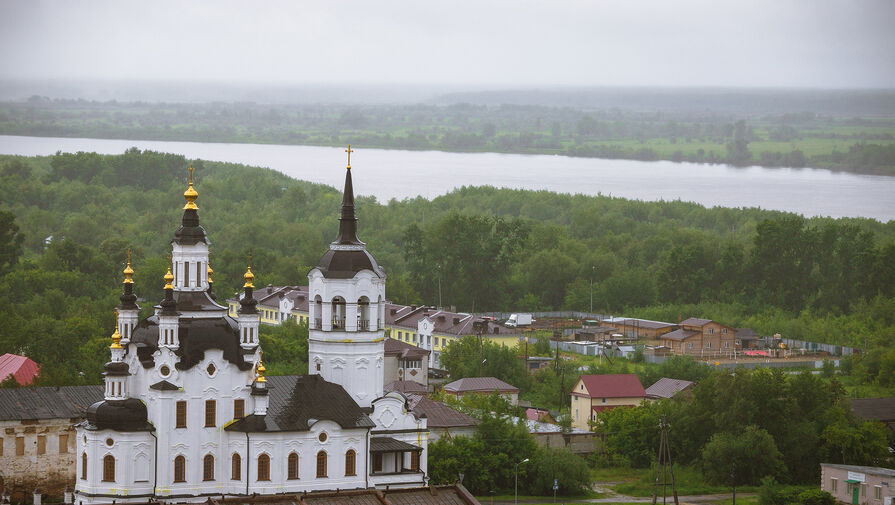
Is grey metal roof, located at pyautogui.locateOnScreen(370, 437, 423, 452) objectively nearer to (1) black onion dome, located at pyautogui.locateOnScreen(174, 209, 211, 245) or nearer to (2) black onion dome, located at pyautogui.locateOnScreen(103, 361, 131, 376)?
(2) black onion dome, located at pyautogui.locateOnScreen(103, 361, 131, 376)

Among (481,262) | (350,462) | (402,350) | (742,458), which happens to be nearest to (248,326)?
(350,462)

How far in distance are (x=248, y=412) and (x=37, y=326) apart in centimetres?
2584

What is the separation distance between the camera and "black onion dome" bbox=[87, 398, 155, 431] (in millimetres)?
45562

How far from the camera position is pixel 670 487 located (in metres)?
57.9

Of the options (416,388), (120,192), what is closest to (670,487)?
(416,388)

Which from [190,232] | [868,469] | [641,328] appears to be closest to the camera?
[190,232]

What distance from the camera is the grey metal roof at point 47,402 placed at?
5166cm

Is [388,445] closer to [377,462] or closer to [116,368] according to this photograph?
[377,462]

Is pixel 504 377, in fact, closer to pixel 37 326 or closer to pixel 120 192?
pixel 37 326

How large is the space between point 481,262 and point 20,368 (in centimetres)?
4820

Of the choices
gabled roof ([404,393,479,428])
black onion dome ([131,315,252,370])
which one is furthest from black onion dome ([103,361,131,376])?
gabled roof ([404,393,479,428])

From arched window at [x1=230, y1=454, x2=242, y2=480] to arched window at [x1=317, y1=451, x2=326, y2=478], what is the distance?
7.02ft

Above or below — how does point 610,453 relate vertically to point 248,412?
below

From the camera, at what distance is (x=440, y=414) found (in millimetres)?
57469
